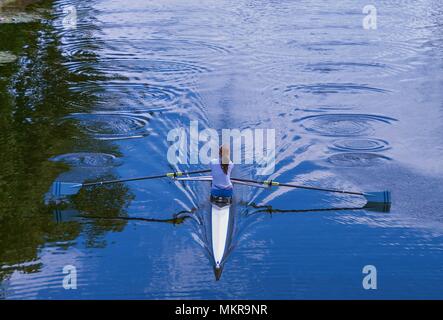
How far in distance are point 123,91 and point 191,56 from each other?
423 centimetres

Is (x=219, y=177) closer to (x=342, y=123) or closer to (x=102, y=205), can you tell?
(x=102, y=205)

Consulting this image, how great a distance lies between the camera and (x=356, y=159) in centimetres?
1775

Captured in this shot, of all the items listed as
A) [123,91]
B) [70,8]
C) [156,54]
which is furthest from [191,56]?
[70,8]

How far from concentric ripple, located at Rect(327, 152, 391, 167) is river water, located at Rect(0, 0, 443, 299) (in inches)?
2.1

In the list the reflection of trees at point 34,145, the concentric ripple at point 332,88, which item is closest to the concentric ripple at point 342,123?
the concentric ripple at point 332,88

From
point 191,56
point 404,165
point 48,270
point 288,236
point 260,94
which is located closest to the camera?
point 48,270

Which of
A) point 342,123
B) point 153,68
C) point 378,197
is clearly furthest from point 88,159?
point 153,68

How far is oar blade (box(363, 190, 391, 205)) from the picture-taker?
1512 cm

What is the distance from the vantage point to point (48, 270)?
43.4 ft

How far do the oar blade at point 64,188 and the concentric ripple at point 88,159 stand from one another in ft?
6.51

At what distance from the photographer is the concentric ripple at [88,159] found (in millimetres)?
17500

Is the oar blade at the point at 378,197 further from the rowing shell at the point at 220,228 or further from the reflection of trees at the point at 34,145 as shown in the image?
the reflection of trees at the point at 34,145

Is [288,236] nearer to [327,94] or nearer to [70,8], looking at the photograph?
[327,94]

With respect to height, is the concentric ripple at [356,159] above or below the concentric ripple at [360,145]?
below
